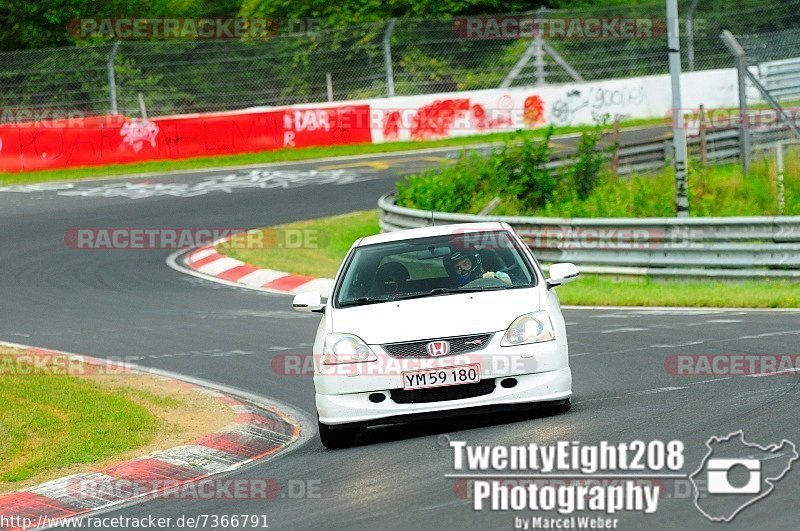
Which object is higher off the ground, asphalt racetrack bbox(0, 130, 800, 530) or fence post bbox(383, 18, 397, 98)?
fence post bbox(383, 18, 397, 98)

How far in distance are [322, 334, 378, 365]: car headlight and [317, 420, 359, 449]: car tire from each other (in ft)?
1.49

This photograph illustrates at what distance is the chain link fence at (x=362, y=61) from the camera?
113 feet

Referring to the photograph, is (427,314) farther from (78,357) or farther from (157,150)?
(157,150)

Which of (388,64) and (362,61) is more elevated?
(362,61)

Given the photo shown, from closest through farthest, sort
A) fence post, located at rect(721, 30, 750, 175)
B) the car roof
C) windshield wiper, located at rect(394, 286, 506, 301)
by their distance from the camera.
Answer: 1. windshield wiper, located at rect(394, 286, 506, 301)
2. the car roof
3. fence post, located at rect(721, 30, 750, 175)

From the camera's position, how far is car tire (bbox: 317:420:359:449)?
371 inches

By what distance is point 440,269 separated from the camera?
10.8 metres

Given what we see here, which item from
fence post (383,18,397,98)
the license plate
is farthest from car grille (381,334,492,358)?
fence post (383,18,397,98)

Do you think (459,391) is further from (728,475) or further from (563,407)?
(728,475)

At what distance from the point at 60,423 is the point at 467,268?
343 centimetres

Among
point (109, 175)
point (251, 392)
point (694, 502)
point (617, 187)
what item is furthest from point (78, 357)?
point (109, 175)

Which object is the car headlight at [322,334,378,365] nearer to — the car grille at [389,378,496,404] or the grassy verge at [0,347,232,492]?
the car grille at [389,378,496,404]

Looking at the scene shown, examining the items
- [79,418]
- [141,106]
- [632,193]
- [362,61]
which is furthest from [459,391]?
[362,61]

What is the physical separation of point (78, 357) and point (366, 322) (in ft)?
20.3
